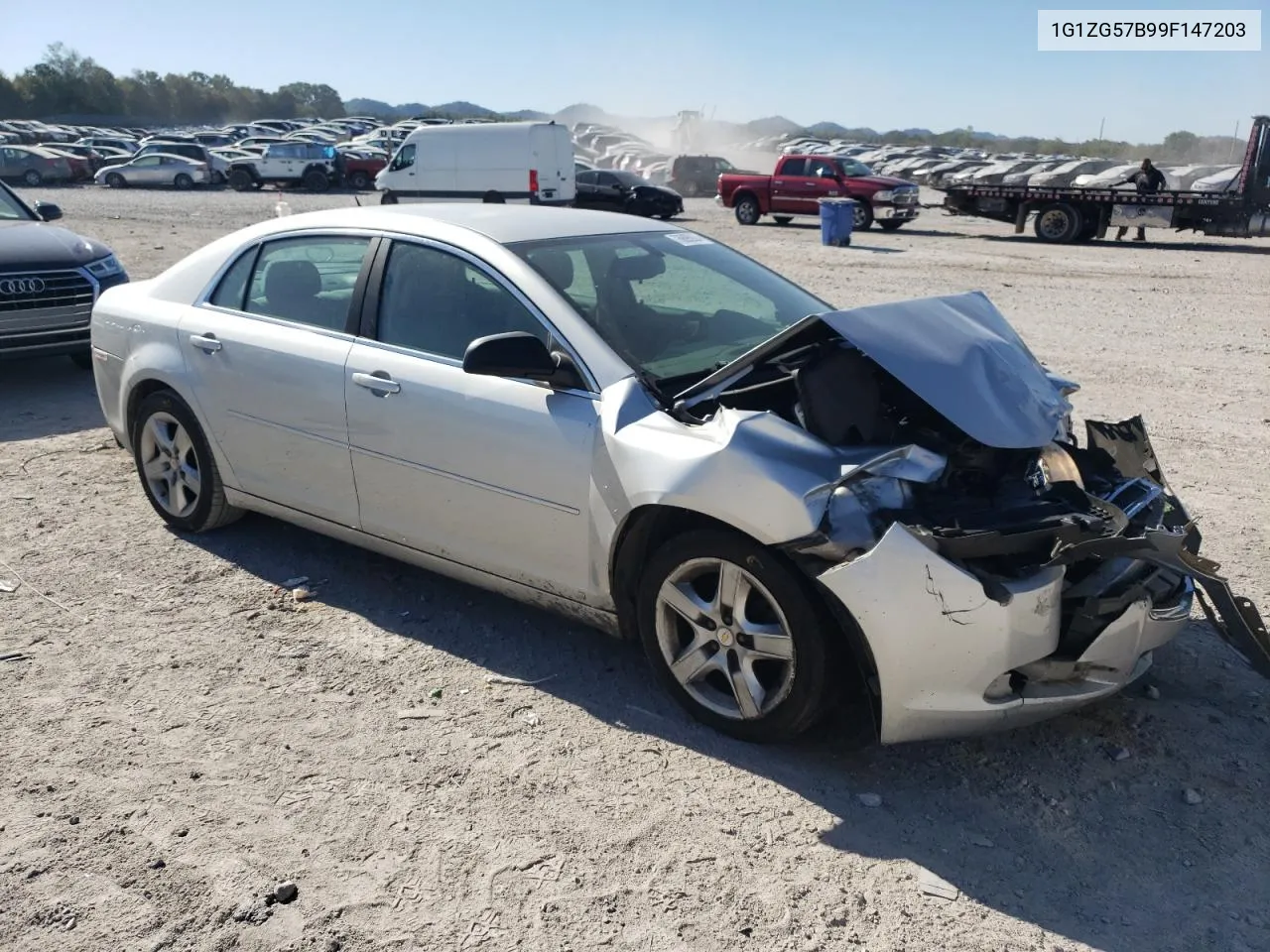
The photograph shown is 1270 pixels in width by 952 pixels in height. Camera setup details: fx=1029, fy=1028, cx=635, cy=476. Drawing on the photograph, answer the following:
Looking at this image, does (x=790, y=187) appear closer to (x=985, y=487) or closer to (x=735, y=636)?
(x=985, y=487)

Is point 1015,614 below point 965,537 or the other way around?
below

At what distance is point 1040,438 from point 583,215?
7.60ft

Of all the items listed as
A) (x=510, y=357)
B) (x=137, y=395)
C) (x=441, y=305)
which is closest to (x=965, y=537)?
(x=510, y=357)

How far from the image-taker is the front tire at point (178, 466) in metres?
4.98

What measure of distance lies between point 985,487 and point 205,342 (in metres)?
3.49

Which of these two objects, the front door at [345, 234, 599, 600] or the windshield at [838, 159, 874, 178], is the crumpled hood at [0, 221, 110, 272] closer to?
the front door at [345, 234, 599, 600]

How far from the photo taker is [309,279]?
4.65 meters

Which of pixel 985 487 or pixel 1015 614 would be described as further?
pixel 985 487

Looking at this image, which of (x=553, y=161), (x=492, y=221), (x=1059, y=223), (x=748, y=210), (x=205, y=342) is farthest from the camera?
(x=748, y=210)

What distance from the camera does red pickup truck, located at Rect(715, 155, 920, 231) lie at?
24.2 meters

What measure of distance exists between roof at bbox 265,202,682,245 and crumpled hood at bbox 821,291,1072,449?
1390 millimetres

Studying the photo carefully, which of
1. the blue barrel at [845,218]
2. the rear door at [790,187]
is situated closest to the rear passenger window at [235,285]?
the blue barrel at [845,218]

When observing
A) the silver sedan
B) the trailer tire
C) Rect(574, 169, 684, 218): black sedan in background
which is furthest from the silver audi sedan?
Answer: the silver sedan

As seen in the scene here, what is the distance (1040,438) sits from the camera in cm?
336
